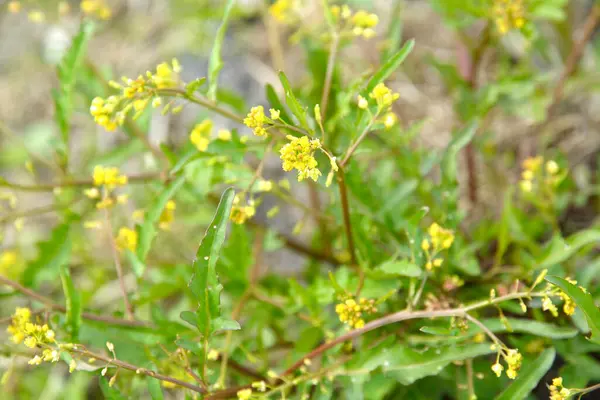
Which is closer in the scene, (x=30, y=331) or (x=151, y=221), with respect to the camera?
(x=30, y=331)

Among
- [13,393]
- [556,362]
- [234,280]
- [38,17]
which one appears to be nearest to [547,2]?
[556,362]

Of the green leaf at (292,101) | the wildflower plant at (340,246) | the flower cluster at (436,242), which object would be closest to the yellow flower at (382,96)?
the wildflower plant at (340,246)

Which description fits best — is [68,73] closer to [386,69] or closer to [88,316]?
[88,316]

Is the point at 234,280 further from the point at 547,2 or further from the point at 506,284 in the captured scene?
the point at 547,2

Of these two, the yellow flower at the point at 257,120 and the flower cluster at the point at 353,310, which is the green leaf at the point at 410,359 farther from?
the yellow flower at the point at 257,120

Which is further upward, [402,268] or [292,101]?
[292,101]

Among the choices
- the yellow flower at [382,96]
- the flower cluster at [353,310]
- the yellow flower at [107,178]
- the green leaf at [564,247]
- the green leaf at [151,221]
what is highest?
the yellow flower at [382,96]

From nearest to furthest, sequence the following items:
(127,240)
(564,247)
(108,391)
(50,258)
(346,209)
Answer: (108,391), (346,209), (564,247), (127,240), (50,258)

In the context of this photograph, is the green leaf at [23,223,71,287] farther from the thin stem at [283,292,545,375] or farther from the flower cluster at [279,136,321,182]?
the flower cluster at [279,136,321,182]

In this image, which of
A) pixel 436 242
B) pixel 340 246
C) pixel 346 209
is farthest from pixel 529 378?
pixel 340 246
